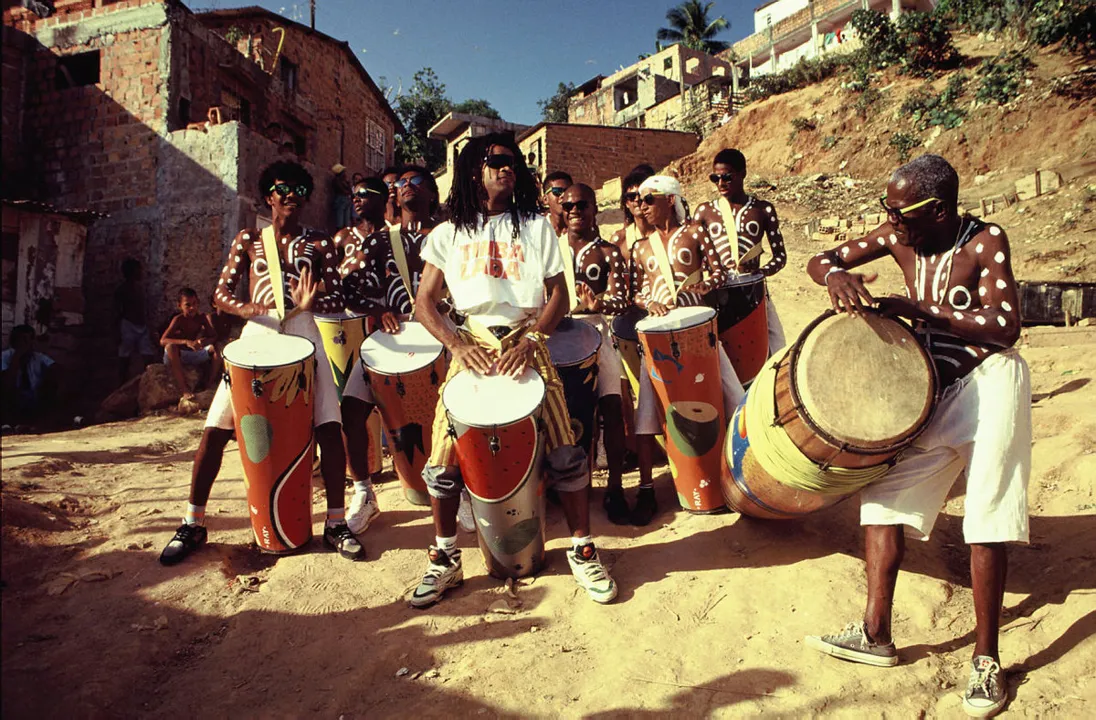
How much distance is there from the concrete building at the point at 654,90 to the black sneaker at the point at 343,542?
3012 centimetres

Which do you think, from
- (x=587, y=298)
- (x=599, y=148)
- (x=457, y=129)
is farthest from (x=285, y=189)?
(x=457, y=129)

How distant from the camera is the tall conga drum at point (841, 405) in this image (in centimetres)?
271

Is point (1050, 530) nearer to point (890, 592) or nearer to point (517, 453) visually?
point (890, 592)

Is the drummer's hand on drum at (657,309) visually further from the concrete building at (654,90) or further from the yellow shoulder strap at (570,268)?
the concrete building at (654,90)

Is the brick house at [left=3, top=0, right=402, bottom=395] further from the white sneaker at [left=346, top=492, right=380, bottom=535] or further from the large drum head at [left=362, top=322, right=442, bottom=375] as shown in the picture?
the white sneaker at [left=346, top=492, right=380, bottom=535]

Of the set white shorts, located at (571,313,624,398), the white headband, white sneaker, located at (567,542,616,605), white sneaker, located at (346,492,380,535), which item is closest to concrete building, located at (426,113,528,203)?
the white headband

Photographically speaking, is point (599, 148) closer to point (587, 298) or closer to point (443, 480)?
point (587, 298)

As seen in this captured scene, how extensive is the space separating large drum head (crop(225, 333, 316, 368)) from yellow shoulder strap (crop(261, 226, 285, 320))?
24cm

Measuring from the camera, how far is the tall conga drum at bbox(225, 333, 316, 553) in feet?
11.9

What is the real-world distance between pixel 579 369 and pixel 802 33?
3735cm

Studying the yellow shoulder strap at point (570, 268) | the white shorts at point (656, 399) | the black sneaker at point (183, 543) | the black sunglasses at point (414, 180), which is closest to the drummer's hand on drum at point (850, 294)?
the white shorts at point (656, 399)

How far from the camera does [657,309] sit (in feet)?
13.9

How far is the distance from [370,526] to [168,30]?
11508 mm

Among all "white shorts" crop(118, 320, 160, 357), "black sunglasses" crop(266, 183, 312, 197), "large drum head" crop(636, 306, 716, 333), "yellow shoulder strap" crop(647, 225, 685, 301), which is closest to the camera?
"large drum head" crop(636, 306, 716, 333)
